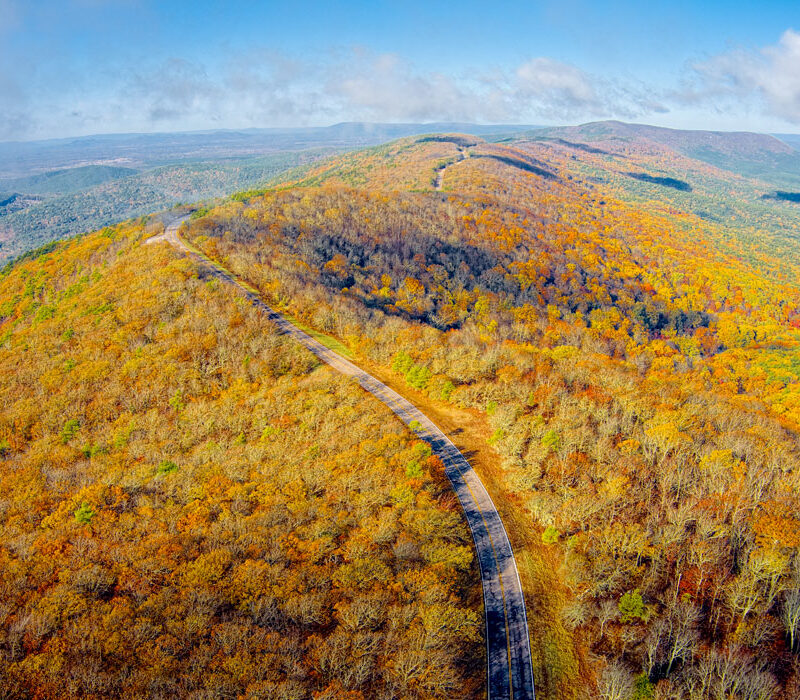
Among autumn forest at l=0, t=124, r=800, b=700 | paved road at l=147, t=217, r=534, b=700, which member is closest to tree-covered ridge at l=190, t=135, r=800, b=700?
autumn forest at l=0, t=124, r=800, b=700

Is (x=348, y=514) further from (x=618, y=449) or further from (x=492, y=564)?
(x=618, y=449)

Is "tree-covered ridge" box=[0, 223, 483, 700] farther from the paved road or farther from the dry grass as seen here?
the dry grass

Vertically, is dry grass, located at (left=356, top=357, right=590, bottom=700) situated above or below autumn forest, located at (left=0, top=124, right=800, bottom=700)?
below

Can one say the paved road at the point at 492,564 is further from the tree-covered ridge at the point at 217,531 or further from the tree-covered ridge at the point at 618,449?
the tree-covered ridge at the point at 618,449

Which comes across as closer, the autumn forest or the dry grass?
the autumn forest

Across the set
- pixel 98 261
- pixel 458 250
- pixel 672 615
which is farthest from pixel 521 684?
pixel 458 250

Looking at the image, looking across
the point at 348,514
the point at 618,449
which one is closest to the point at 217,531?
the point at 348,514
